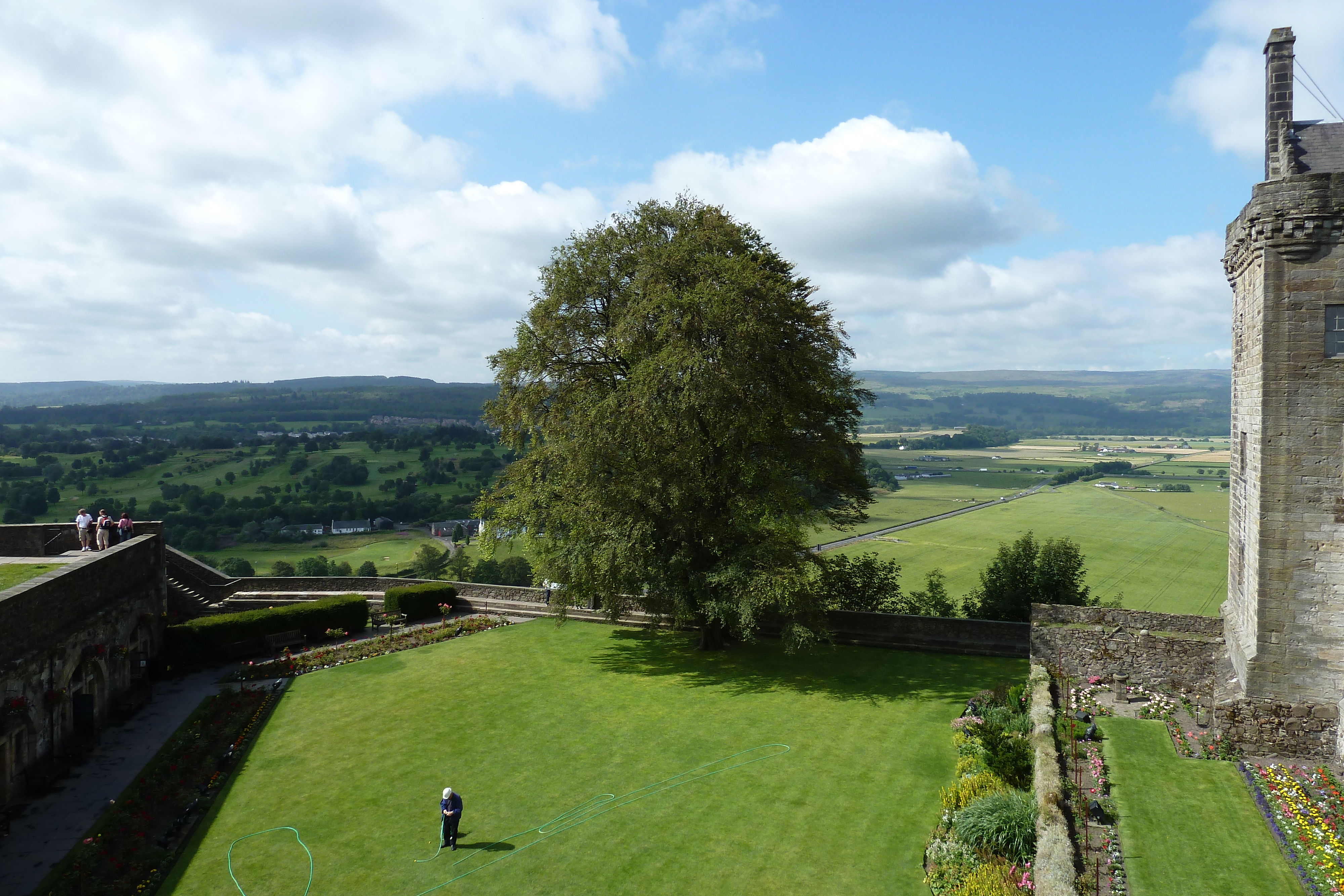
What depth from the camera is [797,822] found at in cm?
1345

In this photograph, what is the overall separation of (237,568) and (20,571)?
4239cm

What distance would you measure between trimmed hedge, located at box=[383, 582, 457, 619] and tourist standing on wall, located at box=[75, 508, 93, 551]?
923 cm

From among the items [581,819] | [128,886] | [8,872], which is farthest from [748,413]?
[8,872]

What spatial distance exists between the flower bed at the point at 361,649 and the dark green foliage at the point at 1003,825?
18461mm

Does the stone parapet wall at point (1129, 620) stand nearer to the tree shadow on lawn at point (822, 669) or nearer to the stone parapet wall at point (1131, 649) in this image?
the stone parapet wall at point (1131, 649)

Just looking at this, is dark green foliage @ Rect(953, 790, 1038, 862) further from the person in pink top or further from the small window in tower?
the person in pink top

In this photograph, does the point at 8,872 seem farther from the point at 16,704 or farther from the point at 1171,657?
the point at 1171,657

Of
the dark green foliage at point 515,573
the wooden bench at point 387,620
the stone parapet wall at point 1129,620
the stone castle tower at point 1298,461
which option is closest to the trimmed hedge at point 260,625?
the wooden bench at point 387,620

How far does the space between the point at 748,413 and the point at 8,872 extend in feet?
59.1

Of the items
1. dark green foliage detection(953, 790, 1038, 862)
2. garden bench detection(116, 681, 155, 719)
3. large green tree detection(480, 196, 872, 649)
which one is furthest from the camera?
large green tree detection(480, 196, 872, 649)

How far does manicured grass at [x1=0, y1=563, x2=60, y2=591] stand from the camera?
17.8 meters

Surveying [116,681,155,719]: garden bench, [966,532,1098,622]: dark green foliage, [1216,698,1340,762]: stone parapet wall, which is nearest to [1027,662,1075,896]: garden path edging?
[1216,698,1340,762]: stone parapet wall

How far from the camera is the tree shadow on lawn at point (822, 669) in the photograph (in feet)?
65.7

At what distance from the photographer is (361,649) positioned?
81.3 feet
